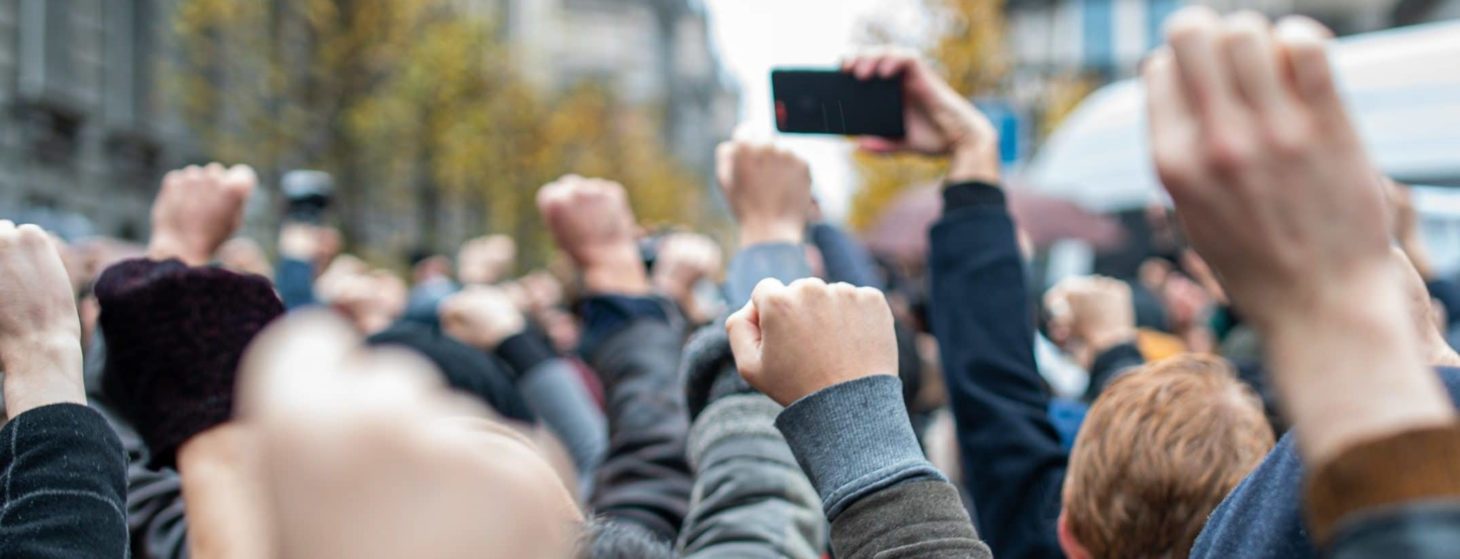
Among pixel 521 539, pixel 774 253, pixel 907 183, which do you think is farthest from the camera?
pixel 907 183

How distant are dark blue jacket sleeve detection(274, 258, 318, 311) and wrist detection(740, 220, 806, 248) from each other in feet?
10.7

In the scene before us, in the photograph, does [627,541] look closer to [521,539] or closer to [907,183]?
[521,539]

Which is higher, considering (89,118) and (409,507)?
(409,507)

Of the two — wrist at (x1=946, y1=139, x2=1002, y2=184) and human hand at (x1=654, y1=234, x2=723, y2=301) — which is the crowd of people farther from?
human hand at (x1=654, y1=234, x2=723, y2=301)

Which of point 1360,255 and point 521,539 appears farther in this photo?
point 521,539

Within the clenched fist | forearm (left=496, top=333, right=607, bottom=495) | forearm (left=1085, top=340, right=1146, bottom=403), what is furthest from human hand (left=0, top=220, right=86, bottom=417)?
forearm (left=1085, top=340, right=1146, bottom=403)

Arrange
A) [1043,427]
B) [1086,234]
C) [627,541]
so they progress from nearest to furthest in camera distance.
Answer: [627,541] → [1043,427] → [1086,234]

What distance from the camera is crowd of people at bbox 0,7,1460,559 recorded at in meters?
0.90

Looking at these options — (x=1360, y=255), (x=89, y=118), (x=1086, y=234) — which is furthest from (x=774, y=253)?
(x=89, y=118)

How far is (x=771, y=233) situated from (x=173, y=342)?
3.16 ft

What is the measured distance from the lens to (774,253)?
7.47ft

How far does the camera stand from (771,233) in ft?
7.69

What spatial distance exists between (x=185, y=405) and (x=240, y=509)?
0.25 m

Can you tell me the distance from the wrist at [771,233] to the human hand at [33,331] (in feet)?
3.51
